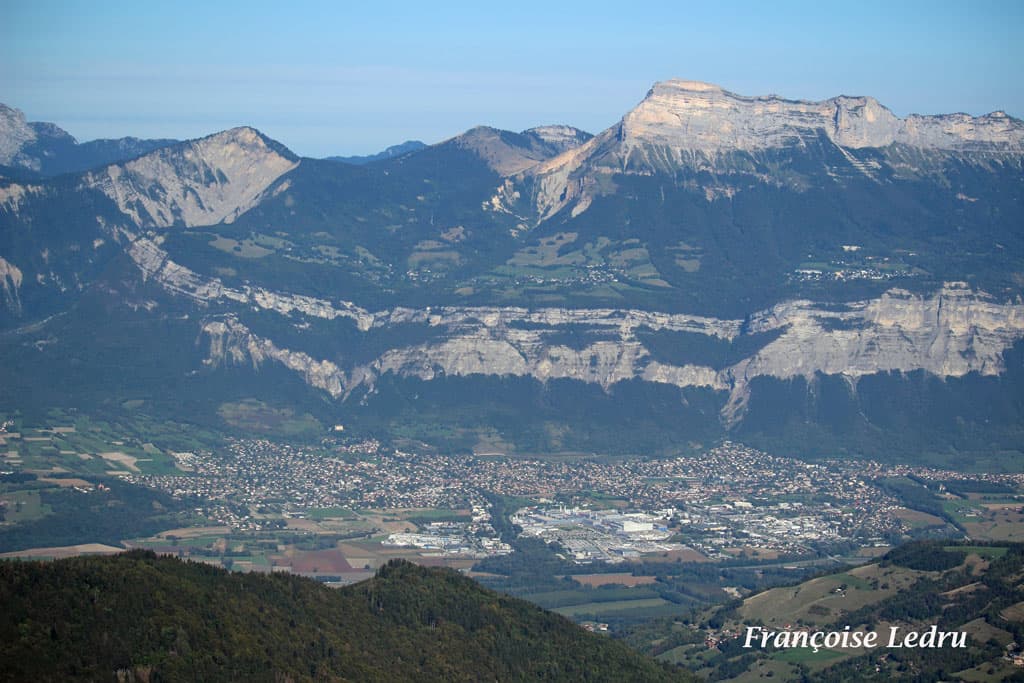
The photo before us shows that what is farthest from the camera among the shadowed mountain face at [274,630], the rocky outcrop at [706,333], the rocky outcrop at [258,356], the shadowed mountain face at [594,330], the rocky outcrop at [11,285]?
the rocky outcrop at [11,285]

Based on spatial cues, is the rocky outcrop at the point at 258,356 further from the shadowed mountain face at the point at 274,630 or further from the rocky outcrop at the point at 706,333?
the shadowed mountain face at the point at 274,630

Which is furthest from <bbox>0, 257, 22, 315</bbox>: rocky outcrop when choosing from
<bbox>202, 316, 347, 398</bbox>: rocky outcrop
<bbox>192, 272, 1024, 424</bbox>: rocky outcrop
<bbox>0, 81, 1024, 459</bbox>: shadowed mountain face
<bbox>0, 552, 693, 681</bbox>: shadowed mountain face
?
<bbox>0, 552, 693, 681</bbox>: shadowed mountain face

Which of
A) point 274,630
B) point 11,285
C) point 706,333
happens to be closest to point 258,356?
point 11,285

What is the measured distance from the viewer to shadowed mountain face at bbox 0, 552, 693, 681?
66.2m

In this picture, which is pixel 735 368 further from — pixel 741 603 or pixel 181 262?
pixel 741 603

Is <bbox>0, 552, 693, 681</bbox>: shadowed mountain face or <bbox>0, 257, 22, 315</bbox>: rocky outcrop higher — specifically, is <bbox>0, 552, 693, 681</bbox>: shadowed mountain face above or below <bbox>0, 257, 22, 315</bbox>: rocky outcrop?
below

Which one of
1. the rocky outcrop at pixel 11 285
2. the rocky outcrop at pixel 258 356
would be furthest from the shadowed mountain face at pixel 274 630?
the rocky outcrop at pixel 11 285

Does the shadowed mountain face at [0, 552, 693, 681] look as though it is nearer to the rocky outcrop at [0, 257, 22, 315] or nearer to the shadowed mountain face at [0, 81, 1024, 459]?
the shadowed mountain face at [0, 81, 1024, 459]

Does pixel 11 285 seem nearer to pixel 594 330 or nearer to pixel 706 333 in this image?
pixel 594 330

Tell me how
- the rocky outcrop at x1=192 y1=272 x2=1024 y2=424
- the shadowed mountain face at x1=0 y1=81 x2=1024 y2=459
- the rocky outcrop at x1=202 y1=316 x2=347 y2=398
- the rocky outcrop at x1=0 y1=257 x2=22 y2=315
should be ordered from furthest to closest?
Result: the rocky outcrop at x1=0 y1=257 x2=22 y2=315 < the rocky outcrop at x1=202 y1=316 x2=347 y2=398 < the rocky outcrop at x1=192 y1=272 x2=1024 y2=424 < the shadowed mountain face at x1=0 y1=81 x2=1024 y2=459

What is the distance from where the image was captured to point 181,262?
17862 centimetres

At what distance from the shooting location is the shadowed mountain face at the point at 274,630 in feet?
217

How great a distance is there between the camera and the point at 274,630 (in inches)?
2904

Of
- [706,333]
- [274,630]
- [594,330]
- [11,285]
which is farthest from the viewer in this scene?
[11,285]
